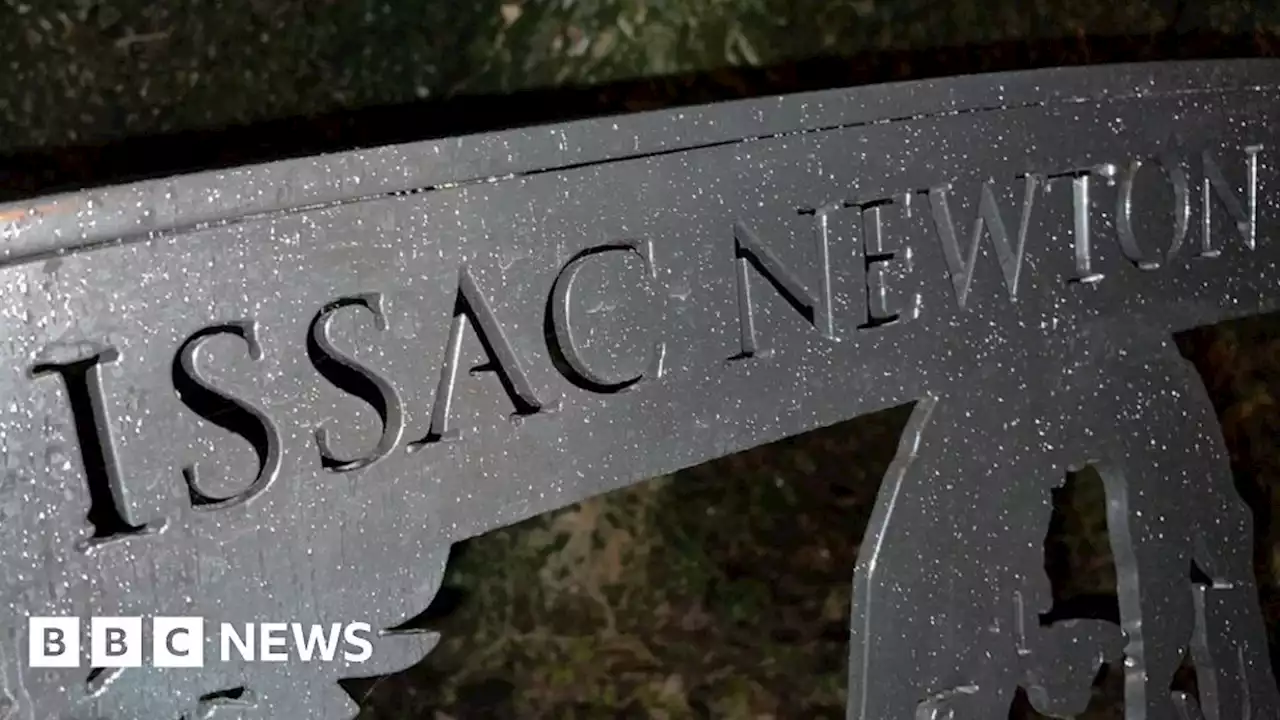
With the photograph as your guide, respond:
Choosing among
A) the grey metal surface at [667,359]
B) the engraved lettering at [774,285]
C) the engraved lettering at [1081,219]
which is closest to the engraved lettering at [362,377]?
the grey metal surface at [667,359]

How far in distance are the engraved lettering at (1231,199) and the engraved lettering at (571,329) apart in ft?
0.87

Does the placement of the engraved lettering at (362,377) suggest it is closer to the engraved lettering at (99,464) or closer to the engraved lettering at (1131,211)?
the engraved lettering at (99,464)

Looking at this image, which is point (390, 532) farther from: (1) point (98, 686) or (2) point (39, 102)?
(2) point (39, 102)

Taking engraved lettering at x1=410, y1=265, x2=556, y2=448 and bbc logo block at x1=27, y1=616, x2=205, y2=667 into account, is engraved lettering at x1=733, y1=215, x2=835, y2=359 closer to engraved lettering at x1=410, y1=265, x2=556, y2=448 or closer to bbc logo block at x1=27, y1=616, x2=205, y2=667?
engraved lettering at x1=410, y1=265, x2=556, y2=448

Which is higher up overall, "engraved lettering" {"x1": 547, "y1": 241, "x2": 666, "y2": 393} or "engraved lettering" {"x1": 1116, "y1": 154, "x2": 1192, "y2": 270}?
"engraved lettering" {"x1": 1116, "y1": 154, "x2": 1192, "y2": 270}

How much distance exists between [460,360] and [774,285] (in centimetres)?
12

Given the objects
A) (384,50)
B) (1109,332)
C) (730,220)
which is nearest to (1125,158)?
(1109,332)

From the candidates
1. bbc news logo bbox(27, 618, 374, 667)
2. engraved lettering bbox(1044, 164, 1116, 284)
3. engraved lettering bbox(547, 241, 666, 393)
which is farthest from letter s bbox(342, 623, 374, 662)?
engraved lettering bbox(1044, 164, 1116, 284)

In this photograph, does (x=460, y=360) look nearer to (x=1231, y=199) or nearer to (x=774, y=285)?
(x=774, y=285)

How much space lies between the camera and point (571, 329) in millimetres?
429

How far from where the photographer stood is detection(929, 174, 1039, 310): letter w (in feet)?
1.61

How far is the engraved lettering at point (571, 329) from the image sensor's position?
0.43 metres

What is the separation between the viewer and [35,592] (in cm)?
38

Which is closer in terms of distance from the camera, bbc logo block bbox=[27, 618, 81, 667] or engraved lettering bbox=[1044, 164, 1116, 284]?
bbc logo block bbox=[27, 618, 81, 667]
